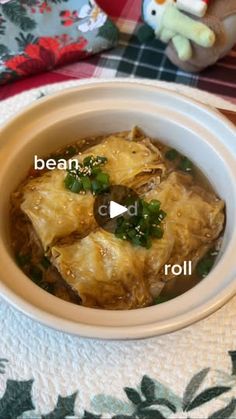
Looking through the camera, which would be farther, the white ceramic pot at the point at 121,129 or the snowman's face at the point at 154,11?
the snowman's face at the point at 154,11

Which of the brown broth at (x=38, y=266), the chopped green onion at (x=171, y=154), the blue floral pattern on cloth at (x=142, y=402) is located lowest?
the blue floral pattern on cloth at (x=142, y=402)

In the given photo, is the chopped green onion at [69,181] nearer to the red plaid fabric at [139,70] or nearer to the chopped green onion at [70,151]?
the chopped green onion at [70,151]

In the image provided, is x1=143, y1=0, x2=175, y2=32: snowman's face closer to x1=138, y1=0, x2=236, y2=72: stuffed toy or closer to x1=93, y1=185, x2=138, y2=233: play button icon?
x1=138, y1=0, x2=236, y2=72: stuffed toy

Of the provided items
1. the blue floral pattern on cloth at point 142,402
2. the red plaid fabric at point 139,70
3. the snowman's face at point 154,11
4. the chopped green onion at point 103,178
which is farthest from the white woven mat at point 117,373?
the snowman's face at point 154,11

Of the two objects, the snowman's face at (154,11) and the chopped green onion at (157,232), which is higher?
the snowman's face at (154,11)

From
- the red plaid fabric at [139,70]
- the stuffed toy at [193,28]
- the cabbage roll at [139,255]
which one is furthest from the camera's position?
the red plaid fabric at [139,70]

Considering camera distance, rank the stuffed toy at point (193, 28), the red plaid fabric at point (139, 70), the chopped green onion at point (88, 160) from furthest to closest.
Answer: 1. the red plaid fabric at point (139, 70)
2. the stuffed toy at point (193, 28)
3. the chopped green onion at point (88, 160)

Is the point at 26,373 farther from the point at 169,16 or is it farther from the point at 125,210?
the point at 169,16
